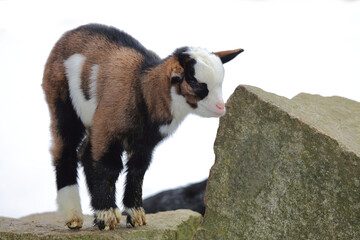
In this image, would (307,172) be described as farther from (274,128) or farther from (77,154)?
(77,154)

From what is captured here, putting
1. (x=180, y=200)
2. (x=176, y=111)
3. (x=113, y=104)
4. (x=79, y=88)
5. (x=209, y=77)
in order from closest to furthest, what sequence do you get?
(x=209, y=77)
(x=176, y=111)
(x=113, y=104)
(x=79, y=88)
(x=180, y=200)

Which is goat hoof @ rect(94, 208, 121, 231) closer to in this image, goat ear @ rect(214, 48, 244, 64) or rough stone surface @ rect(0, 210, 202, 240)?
rough stone surface @ rect(0, 210, 202, 240)

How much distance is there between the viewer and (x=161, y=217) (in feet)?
19.8

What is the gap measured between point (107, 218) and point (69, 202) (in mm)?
496

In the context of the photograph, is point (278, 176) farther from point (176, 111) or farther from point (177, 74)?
point (177, 74)

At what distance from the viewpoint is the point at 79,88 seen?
5.12 meters

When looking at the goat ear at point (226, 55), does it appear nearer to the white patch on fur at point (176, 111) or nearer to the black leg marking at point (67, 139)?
the white patch on fur at point (176, 111)

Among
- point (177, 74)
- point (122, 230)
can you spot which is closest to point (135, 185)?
point (122, 230)

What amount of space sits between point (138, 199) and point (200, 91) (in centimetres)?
142

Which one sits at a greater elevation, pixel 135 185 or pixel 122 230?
pixel 135 185

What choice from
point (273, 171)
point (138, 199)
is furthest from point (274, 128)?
point (138, 199)

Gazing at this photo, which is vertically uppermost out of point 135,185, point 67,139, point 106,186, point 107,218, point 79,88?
point 79,88

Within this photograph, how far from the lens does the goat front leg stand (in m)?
5.09

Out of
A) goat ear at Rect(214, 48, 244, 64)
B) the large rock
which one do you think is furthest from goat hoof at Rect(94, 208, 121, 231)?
goat ear at Rect(214, 48, 244, 64)
